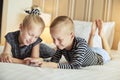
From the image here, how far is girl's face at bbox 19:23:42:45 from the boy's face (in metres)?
0.14

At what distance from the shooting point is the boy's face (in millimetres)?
1376

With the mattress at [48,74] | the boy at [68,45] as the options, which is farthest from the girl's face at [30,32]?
the mattress at [48,74]

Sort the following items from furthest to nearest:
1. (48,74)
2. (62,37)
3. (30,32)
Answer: (30,32)
(62,37)
(48,74)

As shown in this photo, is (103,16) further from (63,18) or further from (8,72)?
(8,72)

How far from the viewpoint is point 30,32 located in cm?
150

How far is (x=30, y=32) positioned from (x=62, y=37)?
21 cm

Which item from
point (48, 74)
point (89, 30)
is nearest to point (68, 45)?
point (48, 74)

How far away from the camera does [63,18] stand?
4.64ft

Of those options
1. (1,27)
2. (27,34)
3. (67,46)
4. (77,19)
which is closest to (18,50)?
(27,34)

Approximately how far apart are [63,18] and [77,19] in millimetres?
1805

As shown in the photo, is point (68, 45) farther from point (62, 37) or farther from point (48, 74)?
point (48, 74)

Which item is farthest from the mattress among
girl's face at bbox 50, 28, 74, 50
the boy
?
girl's face at bbox 50, 28, 74, 50

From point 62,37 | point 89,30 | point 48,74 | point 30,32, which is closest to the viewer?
point 48,74

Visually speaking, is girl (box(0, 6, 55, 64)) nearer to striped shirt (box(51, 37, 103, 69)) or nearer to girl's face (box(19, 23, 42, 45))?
girl's face (box(19, 23, 42, 45))
